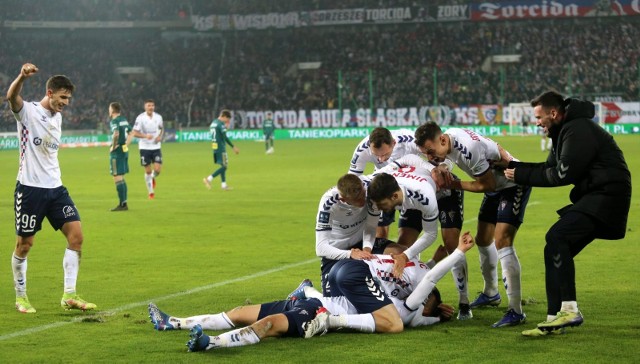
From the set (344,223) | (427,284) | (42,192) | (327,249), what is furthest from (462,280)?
(42,192)

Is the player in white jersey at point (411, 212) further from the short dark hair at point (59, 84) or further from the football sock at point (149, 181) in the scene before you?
the football sock at point (149, 181)

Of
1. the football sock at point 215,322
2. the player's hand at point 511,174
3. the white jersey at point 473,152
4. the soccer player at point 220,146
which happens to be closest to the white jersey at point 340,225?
the white jersey at point 473,152

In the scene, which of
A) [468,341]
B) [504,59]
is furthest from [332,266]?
[504,59]

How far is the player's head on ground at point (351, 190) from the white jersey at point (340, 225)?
0.22 meters

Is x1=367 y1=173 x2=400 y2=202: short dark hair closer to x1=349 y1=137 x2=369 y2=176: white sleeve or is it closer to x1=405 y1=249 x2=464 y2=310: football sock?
x1=405 y1=249 x2=464 y2=310: football sock

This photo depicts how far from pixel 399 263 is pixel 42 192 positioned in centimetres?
404

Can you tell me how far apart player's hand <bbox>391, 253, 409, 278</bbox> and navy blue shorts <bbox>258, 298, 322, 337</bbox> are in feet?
2.76

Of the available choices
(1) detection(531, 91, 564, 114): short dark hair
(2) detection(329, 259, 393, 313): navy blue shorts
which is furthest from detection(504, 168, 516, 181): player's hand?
(2) detection(329, 259, 393, 313): navy blue shorts

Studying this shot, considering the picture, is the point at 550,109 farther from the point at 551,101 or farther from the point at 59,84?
the point at 59,84

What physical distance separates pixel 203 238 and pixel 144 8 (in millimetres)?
64331

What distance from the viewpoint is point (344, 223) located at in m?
10.3

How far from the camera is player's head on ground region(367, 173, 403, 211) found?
30.3 feet

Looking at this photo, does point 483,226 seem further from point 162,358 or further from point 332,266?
point 162,358

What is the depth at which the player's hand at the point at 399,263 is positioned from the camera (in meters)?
9.68
